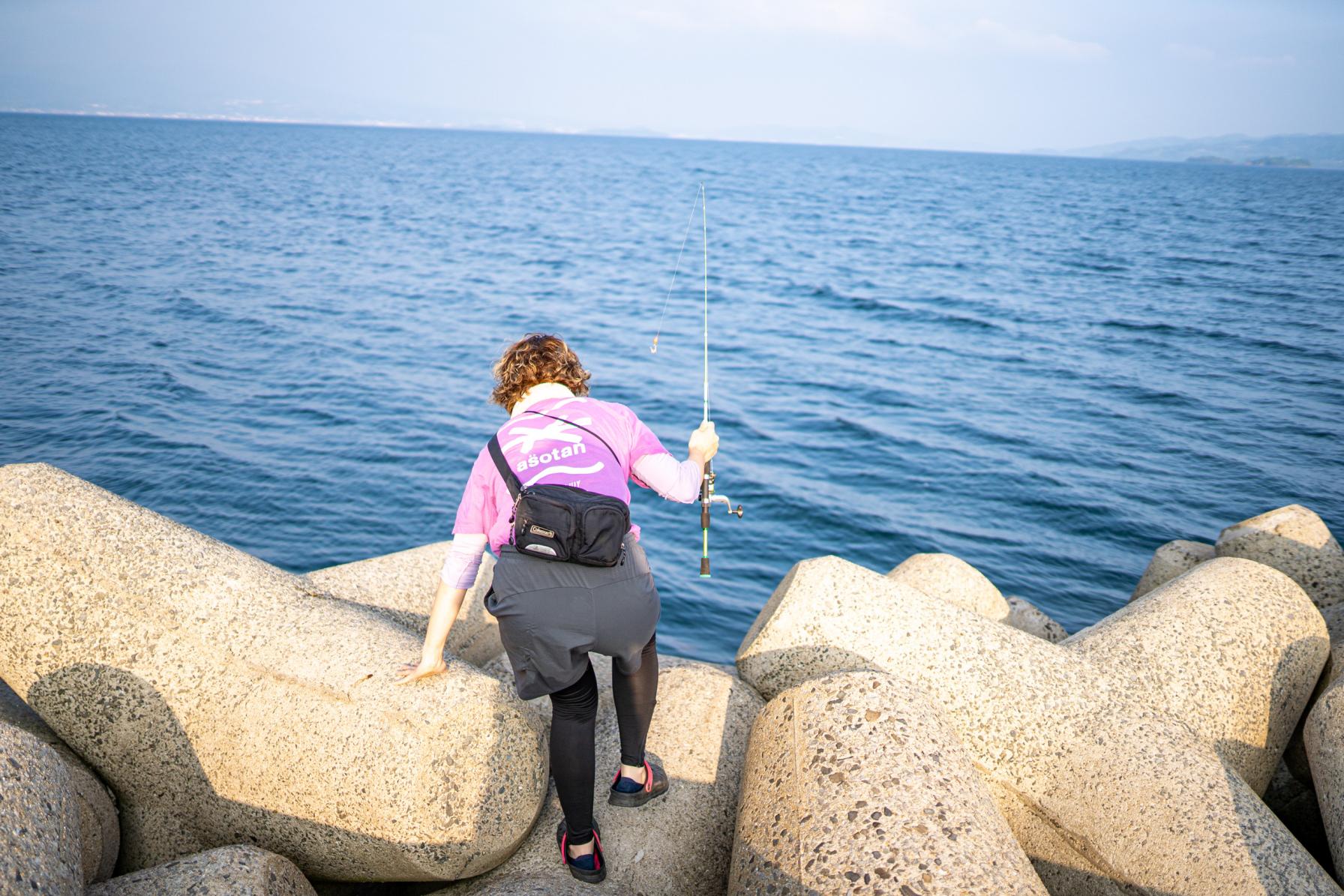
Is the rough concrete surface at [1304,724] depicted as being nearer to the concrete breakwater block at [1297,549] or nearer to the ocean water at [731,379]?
Answer: the concrete breakwater block at [1297,549]

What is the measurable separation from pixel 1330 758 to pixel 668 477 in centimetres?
312

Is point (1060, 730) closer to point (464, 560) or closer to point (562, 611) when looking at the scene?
point (562, 611)

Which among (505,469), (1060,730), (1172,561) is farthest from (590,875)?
(1172,561)

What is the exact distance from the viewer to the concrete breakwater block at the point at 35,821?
2439mm

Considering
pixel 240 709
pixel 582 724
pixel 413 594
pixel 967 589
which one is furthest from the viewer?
pixel 967 589

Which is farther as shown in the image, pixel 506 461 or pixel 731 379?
pixel 731 379

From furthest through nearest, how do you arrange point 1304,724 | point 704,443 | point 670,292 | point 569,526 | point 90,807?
1. point 670,292
2. point 1304,724
3. point 704,443
4. point 90,807
5. point 569,526

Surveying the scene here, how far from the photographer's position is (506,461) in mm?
3119

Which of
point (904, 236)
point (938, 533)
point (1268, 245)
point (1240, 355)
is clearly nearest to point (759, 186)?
point (904, 236)

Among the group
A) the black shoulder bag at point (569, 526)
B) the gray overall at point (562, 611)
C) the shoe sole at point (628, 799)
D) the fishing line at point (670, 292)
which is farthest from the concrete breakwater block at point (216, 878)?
the fishing line at point (670, 292)

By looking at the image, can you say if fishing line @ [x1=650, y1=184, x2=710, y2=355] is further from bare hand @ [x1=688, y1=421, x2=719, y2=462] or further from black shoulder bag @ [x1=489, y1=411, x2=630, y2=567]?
black shoulder bag @ [x1=489, y1=411, x2=630, y2=567]

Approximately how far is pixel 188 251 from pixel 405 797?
27.5 metres

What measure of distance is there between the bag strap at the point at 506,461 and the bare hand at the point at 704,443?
0.53m

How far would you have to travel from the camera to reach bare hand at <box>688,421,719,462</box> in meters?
3.71
